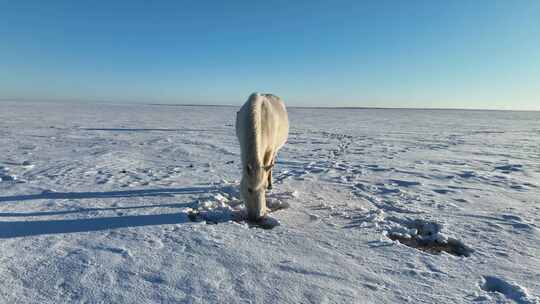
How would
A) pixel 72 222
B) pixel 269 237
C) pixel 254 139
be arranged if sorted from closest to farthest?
1. pixel 269 237
2. pixel 72 222
3. pixel 254 139

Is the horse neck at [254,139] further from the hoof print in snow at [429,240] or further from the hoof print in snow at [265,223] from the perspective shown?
the hoof print in snow at [429,240]

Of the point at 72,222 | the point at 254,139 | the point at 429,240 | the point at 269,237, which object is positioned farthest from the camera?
the point at 254,139

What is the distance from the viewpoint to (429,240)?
13.4 ft

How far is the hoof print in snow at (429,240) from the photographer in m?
3.79

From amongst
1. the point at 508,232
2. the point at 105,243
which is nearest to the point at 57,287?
the point at 105,243

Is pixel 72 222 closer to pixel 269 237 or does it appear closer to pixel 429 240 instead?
pixel 269 237

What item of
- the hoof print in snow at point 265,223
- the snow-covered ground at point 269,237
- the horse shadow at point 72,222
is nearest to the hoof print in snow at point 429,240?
the snow-covered ground at point 269,237

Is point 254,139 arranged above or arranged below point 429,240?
above

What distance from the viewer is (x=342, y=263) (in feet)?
11.1

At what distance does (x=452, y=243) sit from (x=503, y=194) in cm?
303

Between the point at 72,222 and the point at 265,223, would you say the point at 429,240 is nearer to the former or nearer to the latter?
the point at 265,223

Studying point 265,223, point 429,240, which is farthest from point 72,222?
point 429,240

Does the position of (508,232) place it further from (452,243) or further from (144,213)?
(144,213)

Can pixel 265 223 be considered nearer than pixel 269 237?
No
